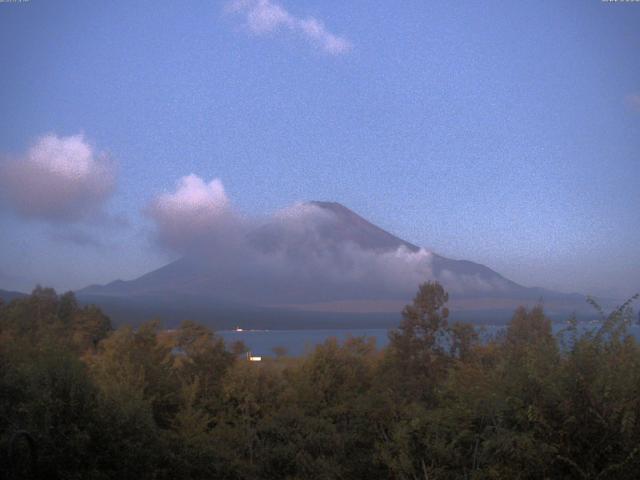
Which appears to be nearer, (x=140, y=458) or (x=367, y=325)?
(x=140, y=458)

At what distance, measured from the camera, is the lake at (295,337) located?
77.2ft

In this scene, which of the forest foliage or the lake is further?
the lake

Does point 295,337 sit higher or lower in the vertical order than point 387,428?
lower

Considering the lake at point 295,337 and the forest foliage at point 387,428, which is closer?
the forest foliage at point 387,428

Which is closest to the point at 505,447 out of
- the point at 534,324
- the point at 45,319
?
the point at 534,324

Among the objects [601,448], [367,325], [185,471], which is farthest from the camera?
[367,325]

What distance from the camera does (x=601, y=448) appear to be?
6.03 meters

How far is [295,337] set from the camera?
120250mm

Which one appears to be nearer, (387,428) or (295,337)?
(387,428)

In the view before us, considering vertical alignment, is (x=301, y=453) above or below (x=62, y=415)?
below

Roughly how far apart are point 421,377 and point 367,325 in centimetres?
13835

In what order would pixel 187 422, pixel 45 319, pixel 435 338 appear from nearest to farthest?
pixel 187 422, pixel 435 338, pixel 45 319

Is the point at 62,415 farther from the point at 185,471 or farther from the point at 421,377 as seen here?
the point at 421,377

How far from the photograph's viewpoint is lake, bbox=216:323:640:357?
2354cm
